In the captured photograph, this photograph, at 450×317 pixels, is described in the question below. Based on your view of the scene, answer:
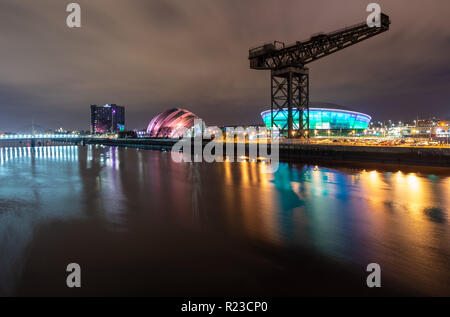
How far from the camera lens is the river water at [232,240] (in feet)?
20.9

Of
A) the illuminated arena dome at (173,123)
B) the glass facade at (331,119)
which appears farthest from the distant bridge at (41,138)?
the glass facade at (331,119)

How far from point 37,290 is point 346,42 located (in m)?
32.5

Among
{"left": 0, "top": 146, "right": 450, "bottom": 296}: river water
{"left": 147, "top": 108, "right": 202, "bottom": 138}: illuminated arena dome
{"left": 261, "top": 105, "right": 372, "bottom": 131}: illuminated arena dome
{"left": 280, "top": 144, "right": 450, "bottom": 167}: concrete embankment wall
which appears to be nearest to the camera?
{"left": 0, "top": 146, "right": 450, "bottom": 296}: river water

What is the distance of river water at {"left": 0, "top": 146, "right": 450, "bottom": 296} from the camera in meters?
6.36

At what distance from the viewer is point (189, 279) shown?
21.5ft

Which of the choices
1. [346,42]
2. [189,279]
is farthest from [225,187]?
[346,42]

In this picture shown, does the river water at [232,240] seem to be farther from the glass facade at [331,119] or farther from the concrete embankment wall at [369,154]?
the glass facade at [331,119]

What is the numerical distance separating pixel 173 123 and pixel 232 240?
291 feet

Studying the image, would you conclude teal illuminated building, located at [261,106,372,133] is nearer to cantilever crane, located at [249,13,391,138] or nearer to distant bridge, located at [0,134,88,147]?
cantilever crane, located at [249,13,391,138]

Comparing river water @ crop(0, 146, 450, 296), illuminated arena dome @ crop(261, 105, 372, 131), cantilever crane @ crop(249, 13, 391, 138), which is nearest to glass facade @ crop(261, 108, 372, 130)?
illuminated arena dome @ crop(261, 105, 372, 131)

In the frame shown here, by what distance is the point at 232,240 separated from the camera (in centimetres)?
905

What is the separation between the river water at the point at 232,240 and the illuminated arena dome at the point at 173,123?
77.2 m

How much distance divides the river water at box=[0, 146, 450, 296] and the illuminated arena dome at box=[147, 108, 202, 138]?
3039 inches
